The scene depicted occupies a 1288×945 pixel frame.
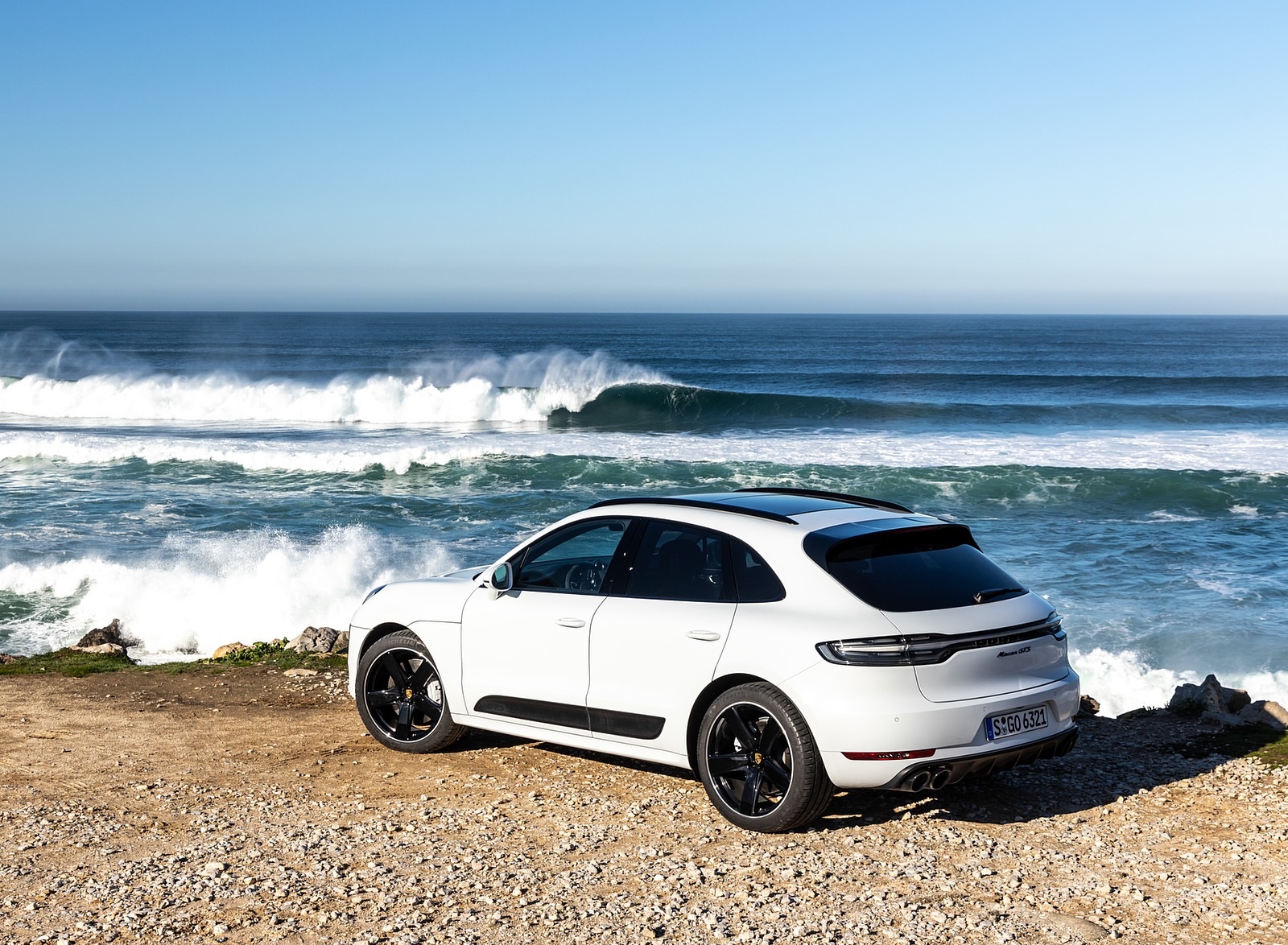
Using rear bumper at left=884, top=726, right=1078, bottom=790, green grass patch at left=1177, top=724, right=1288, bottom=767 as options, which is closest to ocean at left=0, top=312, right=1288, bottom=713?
green grass patch at left=1177, top=724, right=1288, bottom=767

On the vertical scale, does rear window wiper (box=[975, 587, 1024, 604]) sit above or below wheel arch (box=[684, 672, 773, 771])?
above

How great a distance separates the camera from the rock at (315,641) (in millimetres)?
10586

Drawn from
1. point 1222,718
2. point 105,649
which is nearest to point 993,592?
point 1222,718

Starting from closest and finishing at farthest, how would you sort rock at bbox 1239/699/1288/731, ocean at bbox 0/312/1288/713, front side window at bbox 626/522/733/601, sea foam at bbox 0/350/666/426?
front side window at bbox 626/522/733/601
rock at bbox 1239/699/1288/731
ocean at bbox 0/312/1288/713
sea foam at bbox 0/350/666/426

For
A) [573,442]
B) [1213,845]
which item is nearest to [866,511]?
[1213,845]

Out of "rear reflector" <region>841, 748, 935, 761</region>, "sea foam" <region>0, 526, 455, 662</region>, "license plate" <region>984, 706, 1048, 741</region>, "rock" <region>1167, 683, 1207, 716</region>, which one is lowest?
"sea foam" <region>0, 526, 455, 662</region>

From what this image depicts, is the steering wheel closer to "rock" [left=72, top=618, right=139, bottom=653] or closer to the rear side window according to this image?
the rear side window

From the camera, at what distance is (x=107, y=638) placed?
11.3 m

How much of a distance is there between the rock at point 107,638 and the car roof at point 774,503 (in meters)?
6.70

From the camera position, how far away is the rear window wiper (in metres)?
5.43

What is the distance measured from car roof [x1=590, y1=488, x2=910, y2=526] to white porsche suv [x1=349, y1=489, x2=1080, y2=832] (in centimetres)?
2

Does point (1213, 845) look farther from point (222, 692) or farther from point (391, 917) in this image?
point (222, 692)

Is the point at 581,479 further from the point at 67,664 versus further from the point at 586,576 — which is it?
the point at 586,576

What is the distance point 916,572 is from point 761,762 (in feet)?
3.76
